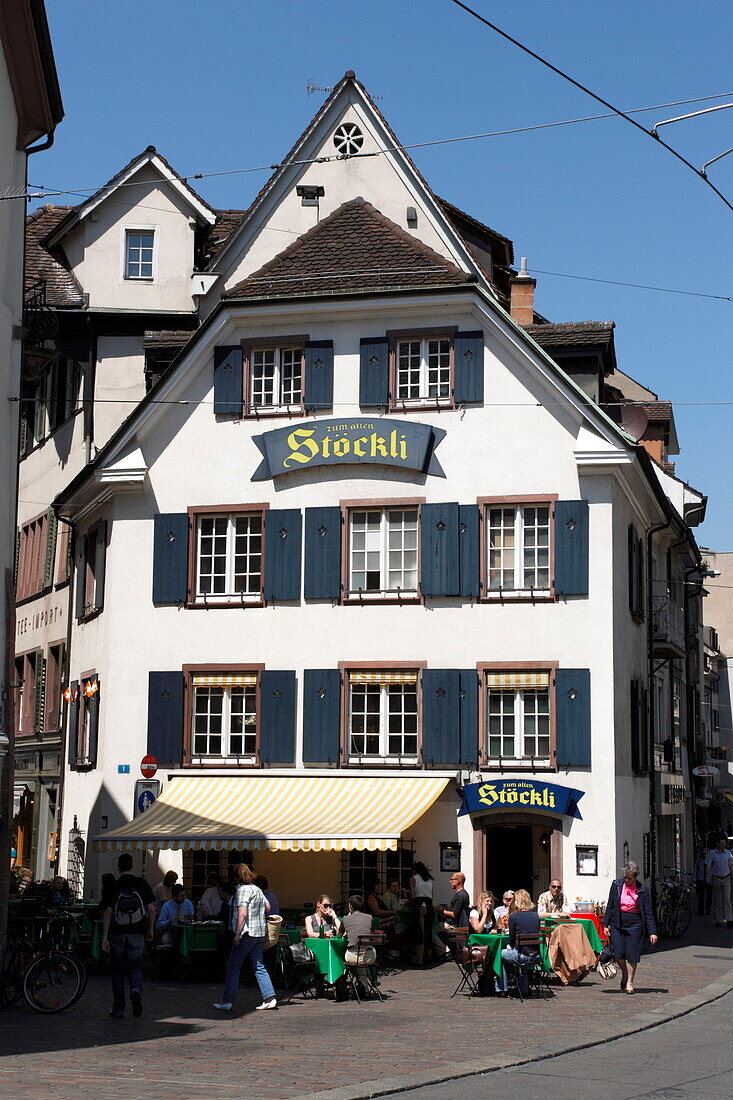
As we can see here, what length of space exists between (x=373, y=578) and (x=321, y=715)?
266 cm

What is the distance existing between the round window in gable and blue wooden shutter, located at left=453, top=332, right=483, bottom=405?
533cm

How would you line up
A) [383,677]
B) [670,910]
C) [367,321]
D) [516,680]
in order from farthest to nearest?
[670,910], [367,321], [383,677], [516,680]

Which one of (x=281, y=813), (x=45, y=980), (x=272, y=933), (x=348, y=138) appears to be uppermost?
(x=348, y=138)

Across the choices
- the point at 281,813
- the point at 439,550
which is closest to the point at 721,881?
the point at 439,550

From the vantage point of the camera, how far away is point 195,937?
69.4 feet

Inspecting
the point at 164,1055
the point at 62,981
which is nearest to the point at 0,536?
the point at 62,981

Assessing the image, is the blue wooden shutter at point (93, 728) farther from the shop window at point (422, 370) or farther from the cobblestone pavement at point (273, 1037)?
the shop window at point (422, 370)

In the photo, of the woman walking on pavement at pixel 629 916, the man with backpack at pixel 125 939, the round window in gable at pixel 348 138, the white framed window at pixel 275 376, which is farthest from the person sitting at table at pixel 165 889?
the round window in gable at pixel 348 138

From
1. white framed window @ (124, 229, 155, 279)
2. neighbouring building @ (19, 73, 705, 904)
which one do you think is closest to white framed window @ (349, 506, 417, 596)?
neighbouring building @ (19, 73, 705, 904)

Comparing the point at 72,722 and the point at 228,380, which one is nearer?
the point at 228,380

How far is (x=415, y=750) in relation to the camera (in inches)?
1048

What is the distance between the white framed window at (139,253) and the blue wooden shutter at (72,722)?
9.37 meters

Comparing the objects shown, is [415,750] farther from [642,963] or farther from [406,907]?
[642,963]

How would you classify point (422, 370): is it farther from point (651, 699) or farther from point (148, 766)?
point (651, 699)
